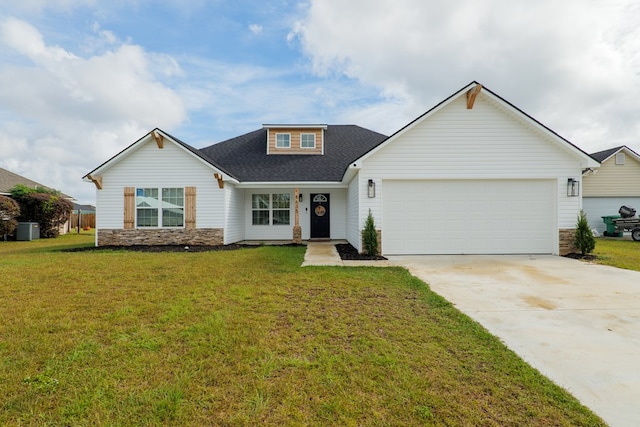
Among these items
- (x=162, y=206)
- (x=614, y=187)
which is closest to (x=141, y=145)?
(x=162, y=206)

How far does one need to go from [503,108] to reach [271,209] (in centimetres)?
1036

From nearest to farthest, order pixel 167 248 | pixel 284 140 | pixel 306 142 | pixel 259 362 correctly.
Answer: pixel 259 362 < pixel 167 248 < pixel 284 140 < pixel 306 142

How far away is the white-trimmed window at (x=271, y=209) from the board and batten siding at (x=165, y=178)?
8.50 ft

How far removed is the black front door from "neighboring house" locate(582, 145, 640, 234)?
16.5 meters

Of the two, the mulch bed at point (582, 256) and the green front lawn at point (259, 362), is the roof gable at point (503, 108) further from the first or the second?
the green front lawn at point (259, 362)

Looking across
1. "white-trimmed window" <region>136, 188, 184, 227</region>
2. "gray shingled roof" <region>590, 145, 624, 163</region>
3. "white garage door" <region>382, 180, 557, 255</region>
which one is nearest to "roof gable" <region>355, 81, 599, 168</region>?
"white garage door" <region>382, 180, 557, 255</region>

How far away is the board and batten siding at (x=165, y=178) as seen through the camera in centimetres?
1239

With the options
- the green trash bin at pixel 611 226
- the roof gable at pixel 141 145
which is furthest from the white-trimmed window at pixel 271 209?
the green trash bin at pixel 611 226

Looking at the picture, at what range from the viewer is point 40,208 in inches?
701

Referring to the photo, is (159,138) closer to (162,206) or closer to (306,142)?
Answer: (162,206)

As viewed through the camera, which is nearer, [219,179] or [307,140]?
[219,179]

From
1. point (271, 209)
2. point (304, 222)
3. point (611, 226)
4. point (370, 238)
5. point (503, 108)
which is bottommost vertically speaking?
point (370, 238)

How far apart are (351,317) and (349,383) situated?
64.6 inches

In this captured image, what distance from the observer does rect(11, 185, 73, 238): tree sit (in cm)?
1755
